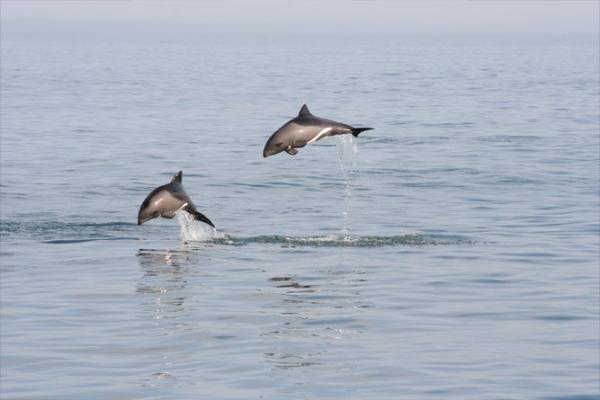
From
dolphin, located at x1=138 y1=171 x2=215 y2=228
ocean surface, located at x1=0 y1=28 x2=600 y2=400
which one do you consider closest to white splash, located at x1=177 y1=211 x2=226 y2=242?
ocean surface, located at x1=0 y1=28 x2=600 y2=400

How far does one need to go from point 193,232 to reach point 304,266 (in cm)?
355

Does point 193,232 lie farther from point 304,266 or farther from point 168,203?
point 304,266

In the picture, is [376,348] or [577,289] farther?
[577,289]

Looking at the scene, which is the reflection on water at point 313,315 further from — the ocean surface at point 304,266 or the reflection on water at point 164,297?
the reflection on water at point 164,297

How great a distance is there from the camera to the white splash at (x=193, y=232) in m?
22.9

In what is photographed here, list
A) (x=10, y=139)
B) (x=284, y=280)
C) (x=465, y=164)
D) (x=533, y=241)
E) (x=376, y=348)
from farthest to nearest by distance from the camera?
(x=10, y=139), (x=465, y=164), (x=533, y=241), (x=284, y=280), (x=376, y=348)

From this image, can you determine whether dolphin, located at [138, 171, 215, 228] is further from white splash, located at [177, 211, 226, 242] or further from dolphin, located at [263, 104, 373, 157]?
white splash, located at [177, 211, 226, 242]

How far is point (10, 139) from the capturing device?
42125 millimetres

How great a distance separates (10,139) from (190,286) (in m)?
24.9

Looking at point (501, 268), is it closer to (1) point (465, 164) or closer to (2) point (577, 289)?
(2) point (577, 289)

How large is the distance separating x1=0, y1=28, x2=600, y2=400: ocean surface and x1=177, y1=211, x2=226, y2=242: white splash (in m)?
0.07

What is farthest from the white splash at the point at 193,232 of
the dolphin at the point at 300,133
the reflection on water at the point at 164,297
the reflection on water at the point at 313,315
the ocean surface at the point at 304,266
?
the dolphin at the point at 300,133

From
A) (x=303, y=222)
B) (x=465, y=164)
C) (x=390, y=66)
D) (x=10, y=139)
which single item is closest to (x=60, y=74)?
(x=390, y=66)

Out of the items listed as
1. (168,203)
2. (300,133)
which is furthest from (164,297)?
(300,133)
